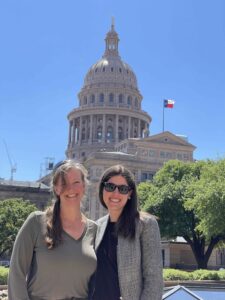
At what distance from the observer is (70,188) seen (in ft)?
16.4

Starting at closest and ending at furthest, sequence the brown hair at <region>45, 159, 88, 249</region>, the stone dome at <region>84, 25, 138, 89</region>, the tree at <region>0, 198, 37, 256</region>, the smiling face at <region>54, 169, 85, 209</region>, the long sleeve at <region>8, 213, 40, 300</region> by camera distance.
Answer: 1. the long sleeve at <region>8, 213, 40, 300</region>
2. the brown hair at <region>45, 159, 88, 249</region>
3. the smiling face at <region>54, 169, 85, 209</region>
4. the tree at <region>0, 198, 37, 256</region>
5. the stone dome at <region>84, 25, 138, 89</region>

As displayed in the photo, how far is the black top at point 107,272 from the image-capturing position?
452cm

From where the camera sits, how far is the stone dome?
13175 cm

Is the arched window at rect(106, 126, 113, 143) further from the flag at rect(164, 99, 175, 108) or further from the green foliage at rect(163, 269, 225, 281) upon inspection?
the green foliage at rect(163, 269, 225, 281)

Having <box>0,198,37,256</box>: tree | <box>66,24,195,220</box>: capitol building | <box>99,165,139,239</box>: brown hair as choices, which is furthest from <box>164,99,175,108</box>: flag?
<box>99,165,139,239</box>: brown hair

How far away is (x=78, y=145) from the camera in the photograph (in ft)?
406

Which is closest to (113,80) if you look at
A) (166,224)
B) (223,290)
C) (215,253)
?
(215,253)

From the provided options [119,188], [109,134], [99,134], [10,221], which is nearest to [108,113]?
[109,134]

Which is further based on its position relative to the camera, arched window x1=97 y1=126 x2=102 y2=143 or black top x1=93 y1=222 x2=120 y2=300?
arched window x1=97 y1=126 x2=102 y2=143

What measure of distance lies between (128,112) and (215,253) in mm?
60384

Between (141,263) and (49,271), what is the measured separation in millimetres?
920

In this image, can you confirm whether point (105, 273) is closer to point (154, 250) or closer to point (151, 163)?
point (154, 250)

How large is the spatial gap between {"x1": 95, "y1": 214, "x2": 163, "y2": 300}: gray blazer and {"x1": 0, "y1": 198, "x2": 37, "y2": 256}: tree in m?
53.9

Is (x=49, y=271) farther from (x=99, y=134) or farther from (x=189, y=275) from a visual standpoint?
(x=99, y=134)
